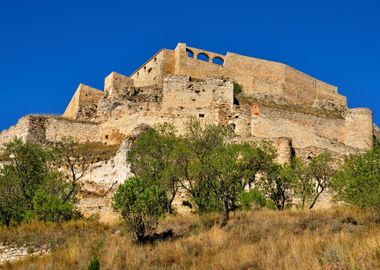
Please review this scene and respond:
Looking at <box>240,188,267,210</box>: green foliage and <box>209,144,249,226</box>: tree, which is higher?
<box>209,144,249,226</box>: tree

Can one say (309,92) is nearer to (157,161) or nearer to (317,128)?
(317,128)

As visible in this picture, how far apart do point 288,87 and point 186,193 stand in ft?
79.3

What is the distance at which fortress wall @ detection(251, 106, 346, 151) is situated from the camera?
127 feet

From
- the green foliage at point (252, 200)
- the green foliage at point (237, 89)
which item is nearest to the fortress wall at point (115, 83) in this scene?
the green foliage at point (237, 89)

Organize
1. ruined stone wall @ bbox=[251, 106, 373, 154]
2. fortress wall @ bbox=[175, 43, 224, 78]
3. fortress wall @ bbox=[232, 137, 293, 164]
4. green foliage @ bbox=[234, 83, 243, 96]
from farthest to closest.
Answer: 1. fortress wall @ bbox=[175, 43, 224, 78]
2. green foliage @ bbox=[234, 83, 243, 96]
3. ruined stone wall @ bbox=[251, 106, 373, 154]
4. fortress wall @ bbox=[232, 137, 293, 164]

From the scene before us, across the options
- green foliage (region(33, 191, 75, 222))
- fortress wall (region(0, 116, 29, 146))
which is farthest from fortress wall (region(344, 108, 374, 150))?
green foliage (region(33, 191, 75, 222))

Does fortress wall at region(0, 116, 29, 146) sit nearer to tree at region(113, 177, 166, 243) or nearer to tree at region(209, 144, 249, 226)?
tree at region(209, 144, 249, 226)

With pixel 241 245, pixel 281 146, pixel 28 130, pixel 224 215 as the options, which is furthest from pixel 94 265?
pixel 28 130

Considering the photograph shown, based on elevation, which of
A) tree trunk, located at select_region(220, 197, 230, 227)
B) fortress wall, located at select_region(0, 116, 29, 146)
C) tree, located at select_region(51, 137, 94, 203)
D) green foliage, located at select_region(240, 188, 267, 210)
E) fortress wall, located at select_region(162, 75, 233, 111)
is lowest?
tree trunk, located at select_region(220, 197, 230, 227)

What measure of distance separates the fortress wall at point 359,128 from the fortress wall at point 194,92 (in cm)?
839

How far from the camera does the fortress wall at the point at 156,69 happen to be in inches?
1823

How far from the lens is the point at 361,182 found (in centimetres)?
2322

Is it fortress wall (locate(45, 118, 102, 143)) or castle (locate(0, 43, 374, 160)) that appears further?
fortress wall (locate(45, 118, 102, 143))

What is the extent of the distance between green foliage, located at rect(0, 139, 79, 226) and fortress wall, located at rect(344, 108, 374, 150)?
67.0 ft
